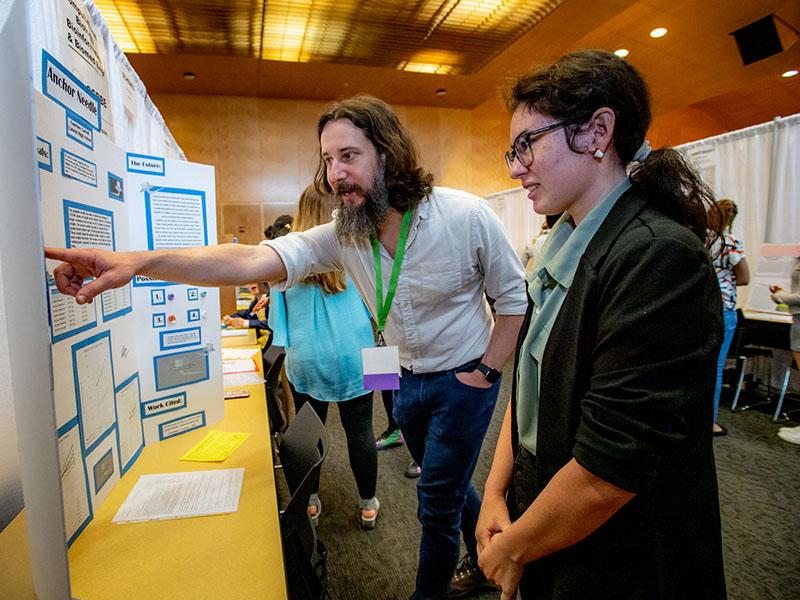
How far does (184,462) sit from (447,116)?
7.56 m

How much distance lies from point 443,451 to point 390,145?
3.13 feet

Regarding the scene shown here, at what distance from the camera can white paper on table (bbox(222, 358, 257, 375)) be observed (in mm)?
2293

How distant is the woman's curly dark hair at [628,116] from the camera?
722 mm

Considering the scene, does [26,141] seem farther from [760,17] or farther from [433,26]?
[760,17]

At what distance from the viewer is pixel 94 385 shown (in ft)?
3.41

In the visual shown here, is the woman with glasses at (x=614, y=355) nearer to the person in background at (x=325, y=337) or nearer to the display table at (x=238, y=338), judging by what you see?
the person in background at (x=325, y=337)

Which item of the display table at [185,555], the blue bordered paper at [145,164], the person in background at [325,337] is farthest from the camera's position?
the person in background at [325,337]

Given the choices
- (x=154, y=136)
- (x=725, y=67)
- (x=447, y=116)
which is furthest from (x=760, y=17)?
(x=154, y=136)

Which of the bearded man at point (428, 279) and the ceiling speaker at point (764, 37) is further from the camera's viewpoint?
the ceiling speaker at point (764, 37)

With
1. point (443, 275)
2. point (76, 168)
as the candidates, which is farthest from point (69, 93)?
point (443, 275)

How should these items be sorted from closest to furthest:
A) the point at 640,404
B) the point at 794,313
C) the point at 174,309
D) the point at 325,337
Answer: the point at 640,404 < the point at 174,309 < the point at 325,337 < the point at 794,313

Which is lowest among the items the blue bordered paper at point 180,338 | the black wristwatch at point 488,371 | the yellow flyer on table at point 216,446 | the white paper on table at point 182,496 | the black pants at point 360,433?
the black pants at point 360,433

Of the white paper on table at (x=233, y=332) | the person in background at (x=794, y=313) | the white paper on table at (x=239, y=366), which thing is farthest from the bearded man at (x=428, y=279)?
the person in background at (x=794, y=313)

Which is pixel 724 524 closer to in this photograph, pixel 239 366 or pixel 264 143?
pixel 239 366
